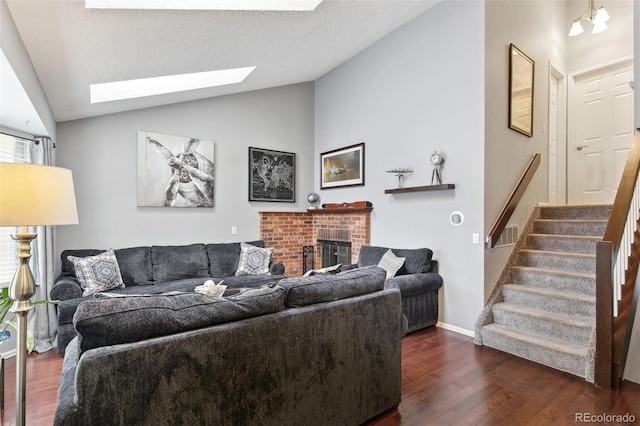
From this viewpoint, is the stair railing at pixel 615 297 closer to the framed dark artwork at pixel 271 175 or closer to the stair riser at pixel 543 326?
the stair riser at pixel 543 326

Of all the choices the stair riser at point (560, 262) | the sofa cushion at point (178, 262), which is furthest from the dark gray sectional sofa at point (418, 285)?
the sofa cushion at point (178, 262)

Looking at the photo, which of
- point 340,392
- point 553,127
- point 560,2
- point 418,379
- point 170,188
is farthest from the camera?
point 553,127

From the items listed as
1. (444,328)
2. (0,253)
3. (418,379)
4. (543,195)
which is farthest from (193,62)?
(543,195)

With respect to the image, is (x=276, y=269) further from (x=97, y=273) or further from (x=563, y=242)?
(x=563, y=242)

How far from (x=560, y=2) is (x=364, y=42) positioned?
298cm

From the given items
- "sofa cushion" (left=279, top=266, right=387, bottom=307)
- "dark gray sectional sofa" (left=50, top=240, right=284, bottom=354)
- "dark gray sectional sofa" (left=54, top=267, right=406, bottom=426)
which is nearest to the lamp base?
"dark gray sectional sofa" (left=54, top=267, right=406, bottom=426)

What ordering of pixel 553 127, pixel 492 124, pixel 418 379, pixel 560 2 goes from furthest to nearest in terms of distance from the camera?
pixel 553 127
pixel 560 2
pixel 492 124
pixel 418 379

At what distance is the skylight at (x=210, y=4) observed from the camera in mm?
1964

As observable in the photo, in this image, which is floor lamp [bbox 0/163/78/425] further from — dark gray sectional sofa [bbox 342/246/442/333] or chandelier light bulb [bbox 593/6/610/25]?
chandelier light bulb [bbox 593/6/610/25]

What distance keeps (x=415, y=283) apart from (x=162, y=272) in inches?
119

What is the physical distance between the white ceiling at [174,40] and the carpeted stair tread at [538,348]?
3578 millimetres

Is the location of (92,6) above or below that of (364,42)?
below

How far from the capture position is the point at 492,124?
3.57 meters

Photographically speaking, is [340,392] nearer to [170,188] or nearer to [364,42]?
[170,188]
